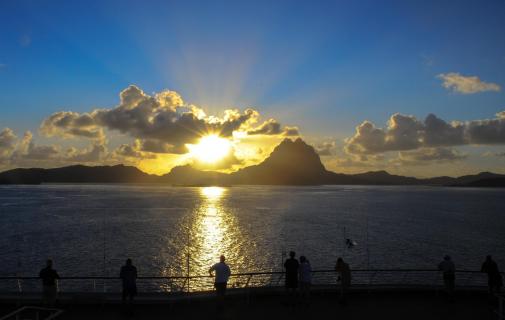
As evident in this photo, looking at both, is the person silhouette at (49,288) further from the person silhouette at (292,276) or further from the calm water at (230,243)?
the calm water at (230,243)

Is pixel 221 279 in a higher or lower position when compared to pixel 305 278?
higher

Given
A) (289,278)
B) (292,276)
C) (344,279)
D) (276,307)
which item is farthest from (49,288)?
(344,279)

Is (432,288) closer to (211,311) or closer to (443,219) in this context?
(211,311)

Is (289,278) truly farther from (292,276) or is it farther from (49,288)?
(49,288)

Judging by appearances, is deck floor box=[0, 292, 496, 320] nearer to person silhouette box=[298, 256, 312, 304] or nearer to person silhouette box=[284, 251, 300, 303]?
person silhouette box=[298, 256, 312, 304]

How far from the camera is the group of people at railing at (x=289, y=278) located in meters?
13.9

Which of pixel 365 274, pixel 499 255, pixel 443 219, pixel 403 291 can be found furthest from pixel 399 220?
pixel 403 291

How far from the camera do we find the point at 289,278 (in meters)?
14.5

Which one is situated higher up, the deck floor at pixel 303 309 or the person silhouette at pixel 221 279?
the person silhouette at pixel 221 279

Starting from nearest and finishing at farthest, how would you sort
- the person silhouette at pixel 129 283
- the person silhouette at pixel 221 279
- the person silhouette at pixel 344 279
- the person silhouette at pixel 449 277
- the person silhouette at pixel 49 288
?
the person silhouette at pixel 129 283 < the person silhouette at pixel 221 279 < the person silhouette at pixel 49 288 < the person silhouette at pixel 344 279 < the person silhouette at pixel 449 277

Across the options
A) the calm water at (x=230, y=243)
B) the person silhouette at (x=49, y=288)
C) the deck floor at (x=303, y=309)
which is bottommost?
the calm water at (x=230, y=243)

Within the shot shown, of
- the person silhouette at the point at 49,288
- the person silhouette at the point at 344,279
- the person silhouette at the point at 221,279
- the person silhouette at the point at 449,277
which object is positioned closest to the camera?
the person silhouette at the point at 221,279

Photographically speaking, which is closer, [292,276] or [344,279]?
[292,276]

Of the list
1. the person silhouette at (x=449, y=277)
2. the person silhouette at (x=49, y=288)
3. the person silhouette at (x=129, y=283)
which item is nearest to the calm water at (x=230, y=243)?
the person silhouette at (x=49, y=288)
